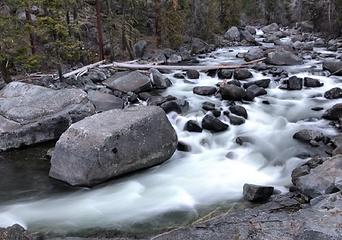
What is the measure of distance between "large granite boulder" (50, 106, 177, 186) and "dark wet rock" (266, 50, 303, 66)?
39.8 ft

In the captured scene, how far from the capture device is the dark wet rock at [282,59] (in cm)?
2084

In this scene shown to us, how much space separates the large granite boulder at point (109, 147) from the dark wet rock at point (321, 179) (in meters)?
3.54

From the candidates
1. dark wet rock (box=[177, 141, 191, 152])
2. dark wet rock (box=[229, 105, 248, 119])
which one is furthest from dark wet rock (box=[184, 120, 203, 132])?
dark wet rock (box=[229, 105, 248, 119])

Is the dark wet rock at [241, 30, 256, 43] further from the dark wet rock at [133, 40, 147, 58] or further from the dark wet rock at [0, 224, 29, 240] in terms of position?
the dark wet rock at [0, 224, 29, 240]

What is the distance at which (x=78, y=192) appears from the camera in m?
Answer: 9.13

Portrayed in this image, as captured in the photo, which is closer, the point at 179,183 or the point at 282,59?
the point at 179,183

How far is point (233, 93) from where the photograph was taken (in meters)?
14.9

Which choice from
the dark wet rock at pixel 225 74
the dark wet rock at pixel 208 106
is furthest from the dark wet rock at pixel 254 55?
the dark wet rock at pixel 208 106

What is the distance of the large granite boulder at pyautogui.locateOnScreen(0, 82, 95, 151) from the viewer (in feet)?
37.6

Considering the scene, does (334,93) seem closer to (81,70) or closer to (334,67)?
(334,67)

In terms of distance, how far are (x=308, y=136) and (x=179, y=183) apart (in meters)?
4.15

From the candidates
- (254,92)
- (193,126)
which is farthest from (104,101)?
(254,92)

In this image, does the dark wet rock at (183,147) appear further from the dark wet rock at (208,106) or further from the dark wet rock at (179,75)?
the dark wet rock at (179,75)

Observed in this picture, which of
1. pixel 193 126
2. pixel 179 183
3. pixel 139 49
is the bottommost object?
pixel 179 183
